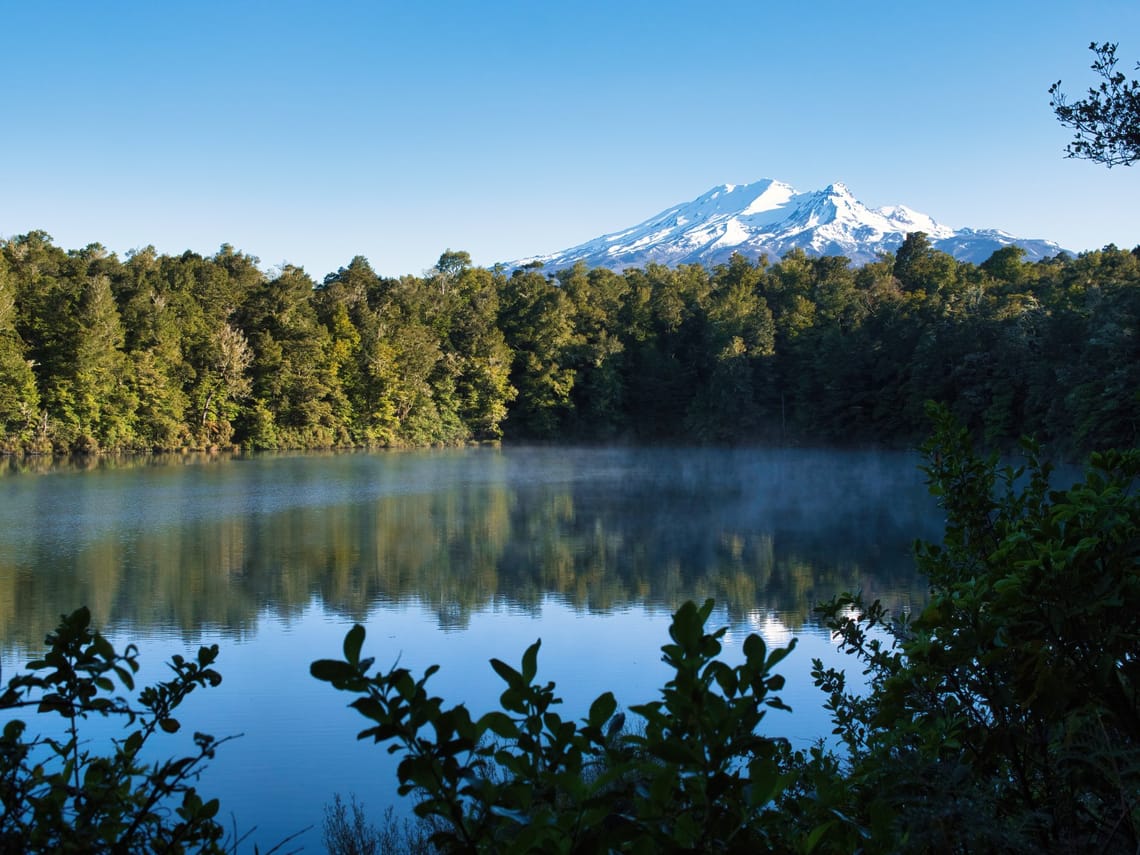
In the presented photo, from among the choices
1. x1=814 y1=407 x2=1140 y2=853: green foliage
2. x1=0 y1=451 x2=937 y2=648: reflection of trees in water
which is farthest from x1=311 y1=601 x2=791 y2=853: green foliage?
x1=0 y1=451 x2=937 y2=648: reflection of trees in water

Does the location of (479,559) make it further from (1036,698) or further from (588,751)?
(588,751)

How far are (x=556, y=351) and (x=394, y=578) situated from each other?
31.6 m

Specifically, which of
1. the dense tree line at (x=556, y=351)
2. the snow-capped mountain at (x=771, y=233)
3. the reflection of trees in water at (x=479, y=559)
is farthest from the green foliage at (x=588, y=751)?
the snow-capped mountain at (x=771, y=233)

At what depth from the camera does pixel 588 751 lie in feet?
3.18

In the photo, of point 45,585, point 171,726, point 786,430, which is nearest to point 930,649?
point 171,726

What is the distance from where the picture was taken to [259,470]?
29422 mm

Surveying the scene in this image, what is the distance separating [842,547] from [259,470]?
62.9 ft

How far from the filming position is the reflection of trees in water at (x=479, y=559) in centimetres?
1175

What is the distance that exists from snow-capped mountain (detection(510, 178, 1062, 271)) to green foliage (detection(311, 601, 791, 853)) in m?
108

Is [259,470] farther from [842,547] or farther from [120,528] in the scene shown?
[842,547]

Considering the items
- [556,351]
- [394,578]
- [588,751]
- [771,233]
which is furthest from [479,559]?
[771,233]

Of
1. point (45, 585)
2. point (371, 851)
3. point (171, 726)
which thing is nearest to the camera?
point (171, 726)

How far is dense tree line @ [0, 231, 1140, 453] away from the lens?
98.1 ft

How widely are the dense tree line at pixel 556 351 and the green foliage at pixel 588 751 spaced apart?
78.1 feet
